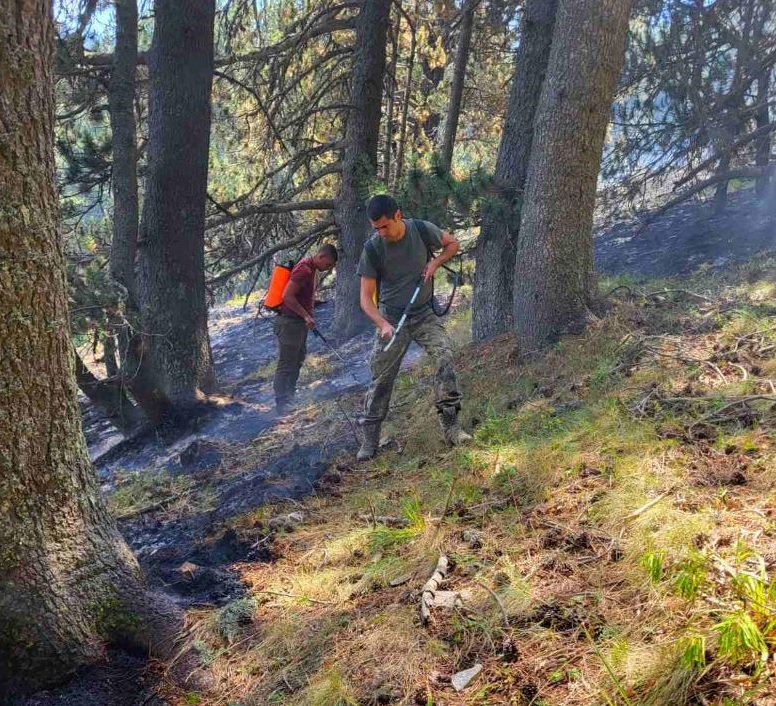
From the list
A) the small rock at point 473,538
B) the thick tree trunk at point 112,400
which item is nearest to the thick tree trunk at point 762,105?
the small rock at point 473,538

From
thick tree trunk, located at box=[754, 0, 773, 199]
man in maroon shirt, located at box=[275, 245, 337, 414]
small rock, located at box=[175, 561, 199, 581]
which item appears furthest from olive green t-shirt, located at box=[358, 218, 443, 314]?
thick tree trunk, located at box=[754, 0, 773, 199]

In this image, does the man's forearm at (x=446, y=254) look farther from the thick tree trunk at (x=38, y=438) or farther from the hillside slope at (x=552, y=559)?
the thick tree trunk at (x=38, y=438)

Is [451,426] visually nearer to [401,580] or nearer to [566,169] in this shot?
[401,580]

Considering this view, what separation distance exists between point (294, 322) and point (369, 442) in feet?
10.0

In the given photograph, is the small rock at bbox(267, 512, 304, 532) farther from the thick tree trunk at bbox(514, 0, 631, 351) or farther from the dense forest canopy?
the thick tree trunk at bbox(514, 0, 631, 351)

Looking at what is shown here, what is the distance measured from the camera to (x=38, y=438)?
9.64 feet

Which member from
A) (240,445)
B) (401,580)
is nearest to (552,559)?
(401,580)

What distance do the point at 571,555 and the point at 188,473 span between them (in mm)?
4600

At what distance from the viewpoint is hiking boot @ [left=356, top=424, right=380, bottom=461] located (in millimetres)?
5762

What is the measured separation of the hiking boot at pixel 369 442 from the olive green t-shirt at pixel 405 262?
1035 mm

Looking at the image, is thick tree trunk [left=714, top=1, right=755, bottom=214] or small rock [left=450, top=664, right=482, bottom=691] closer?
small rock [left=450, top=664, right=482, bottom=691]

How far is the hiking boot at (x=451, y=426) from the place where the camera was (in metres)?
5.25

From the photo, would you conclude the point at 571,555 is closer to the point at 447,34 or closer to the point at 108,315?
the point at 108,315

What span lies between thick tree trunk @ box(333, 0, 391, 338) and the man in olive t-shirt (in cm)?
443
